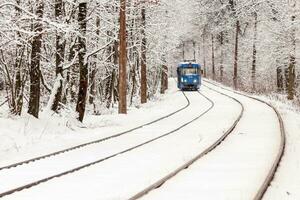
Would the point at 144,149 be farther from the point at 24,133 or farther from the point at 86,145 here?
the point at 24,133

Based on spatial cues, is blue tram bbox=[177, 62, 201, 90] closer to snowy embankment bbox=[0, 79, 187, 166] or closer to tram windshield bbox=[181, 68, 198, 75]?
tram windshield bbox=[181, 68, 198, 75]

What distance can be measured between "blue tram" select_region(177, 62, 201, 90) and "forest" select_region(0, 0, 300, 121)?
309cm

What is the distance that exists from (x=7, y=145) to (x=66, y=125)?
16.2 feet

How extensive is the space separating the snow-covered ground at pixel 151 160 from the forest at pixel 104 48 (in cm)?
251

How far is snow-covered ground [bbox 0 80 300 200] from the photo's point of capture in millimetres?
7961

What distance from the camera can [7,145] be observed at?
12922mm

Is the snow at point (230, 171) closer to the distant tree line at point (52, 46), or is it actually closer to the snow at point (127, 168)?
the snow at point (127, 168)

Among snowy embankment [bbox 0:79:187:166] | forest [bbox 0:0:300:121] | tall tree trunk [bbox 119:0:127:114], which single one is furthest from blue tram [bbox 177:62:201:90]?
snowy embankment [bbox 0:79:187:166]

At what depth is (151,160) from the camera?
10906mm

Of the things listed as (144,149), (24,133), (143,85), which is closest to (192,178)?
(144,149)

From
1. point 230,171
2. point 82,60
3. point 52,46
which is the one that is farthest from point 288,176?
point 52,46

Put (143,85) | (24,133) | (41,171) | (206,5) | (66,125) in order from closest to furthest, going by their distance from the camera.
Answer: (41,171)
(24,133)
(66,125)
(143,85)
(206,5)

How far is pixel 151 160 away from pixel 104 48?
14287mm

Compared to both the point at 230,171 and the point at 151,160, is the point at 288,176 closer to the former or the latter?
the point at 230,171
